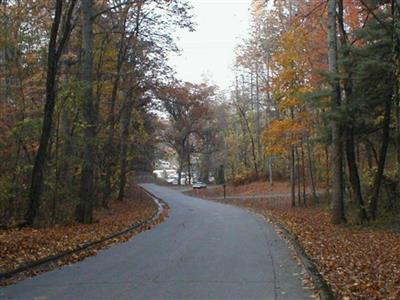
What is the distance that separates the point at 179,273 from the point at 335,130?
11.6 m

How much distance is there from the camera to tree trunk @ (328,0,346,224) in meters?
19.0

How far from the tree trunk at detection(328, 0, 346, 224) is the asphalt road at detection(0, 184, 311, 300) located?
5.54 meters

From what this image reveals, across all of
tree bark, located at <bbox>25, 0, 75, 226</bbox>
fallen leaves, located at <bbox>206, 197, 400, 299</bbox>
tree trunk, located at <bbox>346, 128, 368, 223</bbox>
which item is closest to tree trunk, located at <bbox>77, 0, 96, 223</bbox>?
tree bark, located at <bbox>25, 0, 75, 226</bbox>

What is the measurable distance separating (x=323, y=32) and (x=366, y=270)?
61.6 ft

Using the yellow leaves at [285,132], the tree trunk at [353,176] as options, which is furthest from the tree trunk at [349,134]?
the yellow leaves at [285,132]

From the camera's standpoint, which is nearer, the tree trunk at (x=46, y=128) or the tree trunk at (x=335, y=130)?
the tree trunk at (x=46, y=128)

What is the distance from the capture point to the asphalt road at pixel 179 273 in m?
8.10

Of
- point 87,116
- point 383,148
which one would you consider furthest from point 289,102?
point 87,116

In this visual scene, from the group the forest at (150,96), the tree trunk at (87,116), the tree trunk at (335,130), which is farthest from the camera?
the tree trunk at (87,116)

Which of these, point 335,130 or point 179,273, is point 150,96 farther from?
point 179,273

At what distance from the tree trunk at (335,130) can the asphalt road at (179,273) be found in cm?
554

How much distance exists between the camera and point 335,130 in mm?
19672

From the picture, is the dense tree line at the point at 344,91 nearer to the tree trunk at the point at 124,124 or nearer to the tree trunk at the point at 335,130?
the tree trunk at the point at 335,130

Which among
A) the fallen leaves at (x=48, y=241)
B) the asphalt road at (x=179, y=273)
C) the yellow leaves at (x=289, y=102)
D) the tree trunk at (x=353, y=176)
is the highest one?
the yellow leaves at (x=289, y=102)
